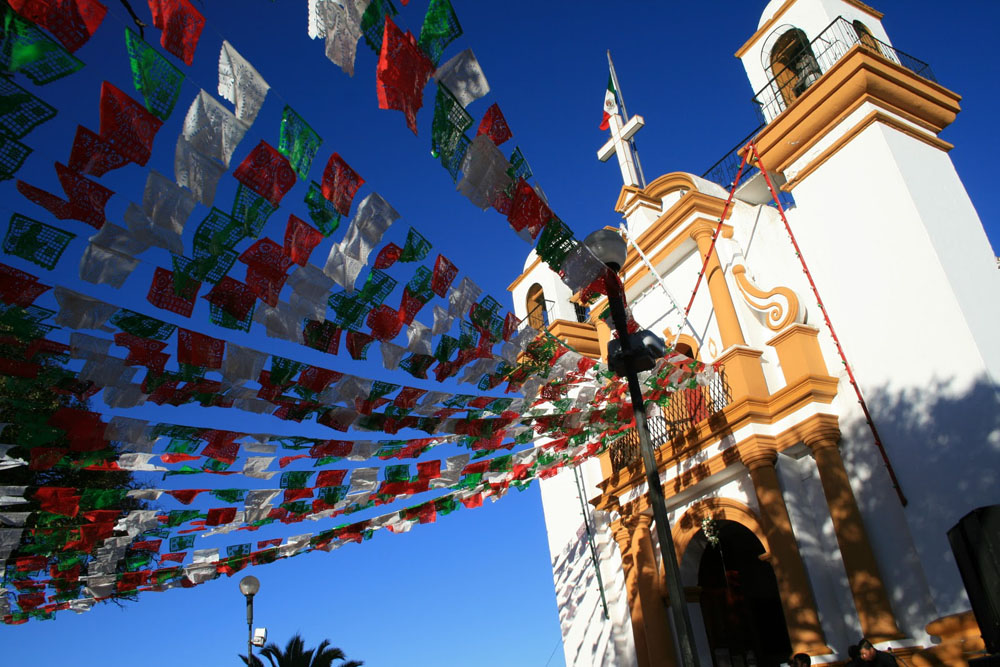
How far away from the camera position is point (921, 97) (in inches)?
393

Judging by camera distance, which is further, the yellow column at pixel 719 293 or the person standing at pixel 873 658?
the yellow column at pixel 719 293

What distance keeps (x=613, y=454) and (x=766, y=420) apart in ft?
10.2

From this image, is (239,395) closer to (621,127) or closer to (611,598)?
(611,598)

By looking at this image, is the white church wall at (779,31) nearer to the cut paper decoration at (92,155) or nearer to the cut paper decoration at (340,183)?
the cut paper decoration at (340,183)

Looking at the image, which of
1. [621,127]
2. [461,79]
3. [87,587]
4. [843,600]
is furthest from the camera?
[621,127]

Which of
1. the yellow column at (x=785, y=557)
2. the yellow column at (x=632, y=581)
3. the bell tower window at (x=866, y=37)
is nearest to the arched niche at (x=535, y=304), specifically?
the yellow column at (x=632, y=581)

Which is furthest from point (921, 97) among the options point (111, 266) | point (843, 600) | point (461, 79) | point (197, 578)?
point (197, 578)

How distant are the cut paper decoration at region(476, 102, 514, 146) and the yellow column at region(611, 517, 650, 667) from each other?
26.2ft

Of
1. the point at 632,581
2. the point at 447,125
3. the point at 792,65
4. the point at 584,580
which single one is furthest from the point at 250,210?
the point at 792,65

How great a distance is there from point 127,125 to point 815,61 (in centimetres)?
1037

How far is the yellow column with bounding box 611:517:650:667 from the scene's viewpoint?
11047 millimetres

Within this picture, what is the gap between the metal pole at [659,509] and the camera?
16.6ft

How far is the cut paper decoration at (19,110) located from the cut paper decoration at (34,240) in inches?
29.8

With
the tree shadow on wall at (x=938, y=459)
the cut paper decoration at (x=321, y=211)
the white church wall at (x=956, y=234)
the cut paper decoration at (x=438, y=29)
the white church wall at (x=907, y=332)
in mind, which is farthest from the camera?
the white church wall at (x=956, y=234)
